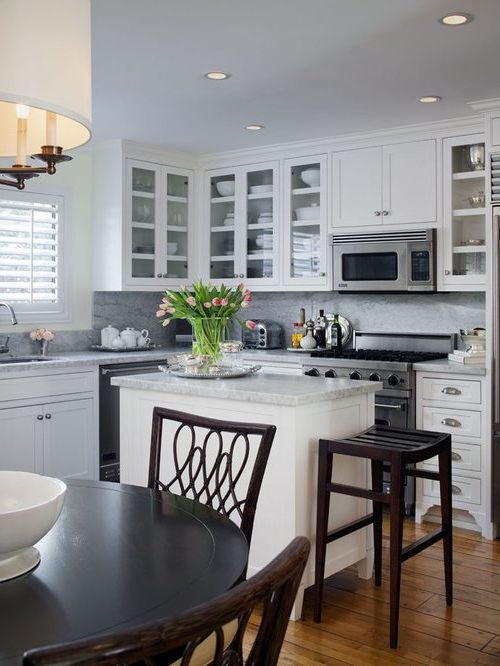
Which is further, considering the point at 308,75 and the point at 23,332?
the point at 23,332

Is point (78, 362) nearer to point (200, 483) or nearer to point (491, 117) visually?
point (200, 483)

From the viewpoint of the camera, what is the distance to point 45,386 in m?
4.46

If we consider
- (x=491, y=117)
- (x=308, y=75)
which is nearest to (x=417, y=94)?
(x=491, y=117)

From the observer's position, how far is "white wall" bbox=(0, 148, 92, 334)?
209 inches

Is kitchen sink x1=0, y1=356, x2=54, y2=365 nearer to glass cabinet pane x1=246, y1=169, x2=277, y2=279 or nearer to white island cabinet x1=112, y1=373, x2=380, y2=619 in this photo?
white island cabinet x1=112, y1=373, x2=380, y2=619

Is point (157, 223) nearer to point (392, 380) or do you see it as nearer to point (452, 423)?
point (392, 380)

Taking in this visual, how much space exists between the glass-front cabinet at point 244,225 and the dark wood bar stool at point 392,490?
239 cm

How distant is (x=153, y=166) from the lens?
5.45m

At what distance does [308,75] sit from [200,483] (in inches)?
81.2

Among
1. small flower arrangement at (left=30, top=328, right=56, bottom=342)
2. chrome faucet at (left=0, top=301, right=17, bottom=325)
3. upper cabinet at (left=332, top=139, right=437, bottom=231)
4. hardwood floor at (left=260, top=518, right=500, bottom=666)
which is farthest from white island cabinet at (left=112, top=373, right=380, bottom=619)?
upper cabinet at (left=332, top=139, right=437, bottom=231)

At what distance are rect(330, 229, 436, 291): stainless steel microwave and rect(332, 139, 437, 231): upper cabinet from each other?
98 mm

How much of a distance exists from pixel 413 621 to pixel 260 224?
3.21 m

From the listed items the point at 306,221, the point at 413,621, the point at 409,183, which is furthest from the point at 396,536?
the point at 306,221

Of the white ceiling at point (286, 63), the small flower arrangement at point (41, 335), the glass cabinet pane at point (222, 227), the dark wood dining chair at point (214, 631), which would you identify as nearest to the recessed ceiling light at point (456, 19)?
the white ceiling at point (286, 63)
